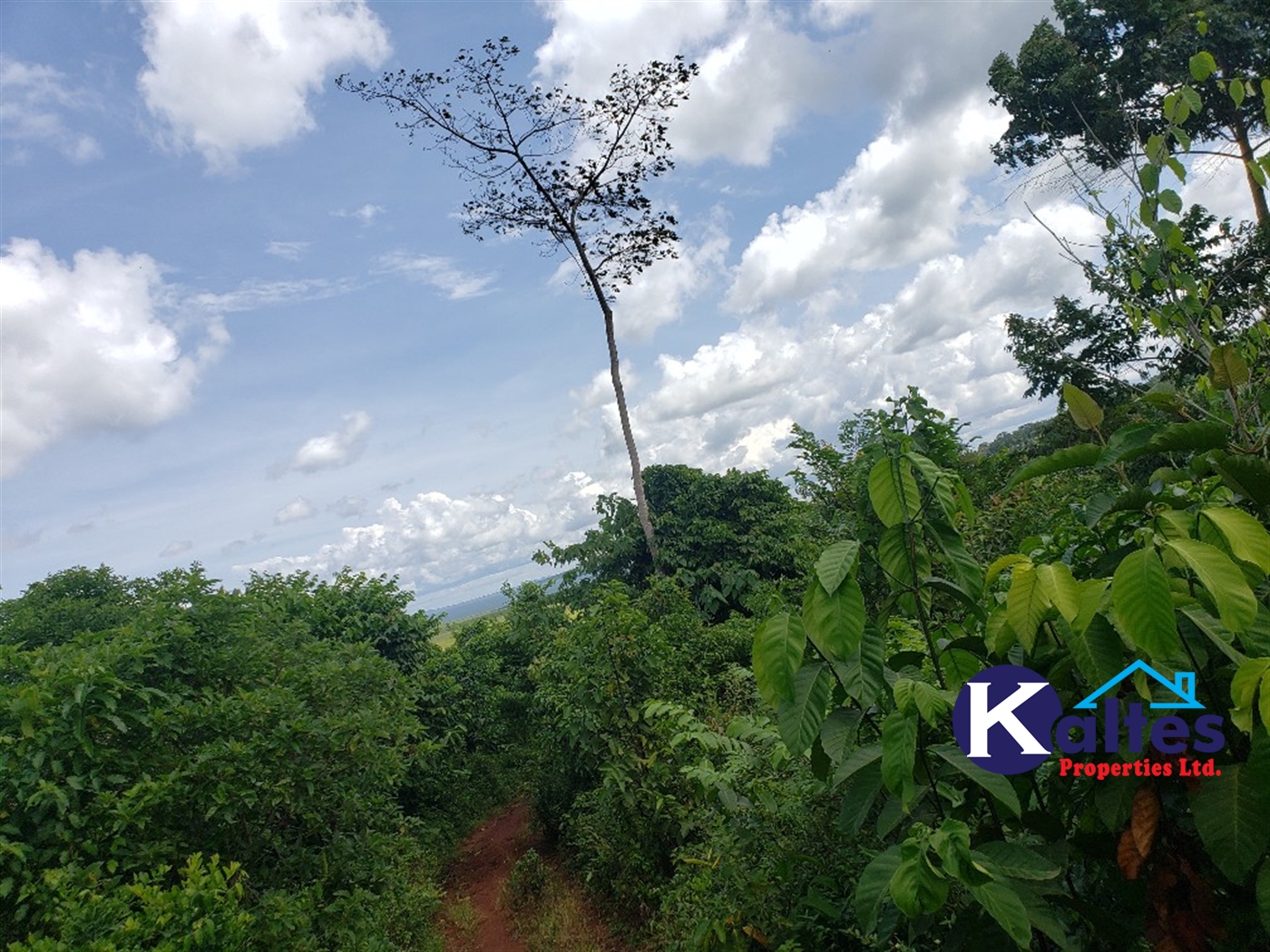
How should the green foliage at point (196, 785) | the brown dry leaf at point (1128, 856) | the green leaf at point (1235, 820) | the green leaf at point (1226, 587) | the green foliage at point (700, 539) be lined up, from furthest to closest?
the green foliage at point (700, 539), the green foliage at point (196, 785), the brown dry leaf at point (1128, 856), the green leaf at point (1235, 820), the green leaf at point (1226, 587)

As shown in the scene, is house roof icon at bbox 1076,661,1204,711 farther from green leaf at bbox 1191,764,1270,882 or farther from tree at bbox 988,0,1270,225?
tree at bbox 988,0,1270,225

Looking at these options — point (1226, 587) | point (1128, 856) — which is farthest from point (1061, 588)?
point (1128, 856)

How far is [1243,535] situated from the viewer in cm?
117

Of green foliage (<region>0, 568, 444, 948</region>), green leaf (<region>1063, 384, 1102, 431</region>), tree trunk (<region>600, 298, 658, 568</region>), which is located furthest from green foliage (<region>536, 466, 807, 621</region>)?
green leaf (<region>1063, 384, 1102, 431</region>)

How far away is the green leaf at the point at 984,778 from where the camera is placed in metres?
1.36

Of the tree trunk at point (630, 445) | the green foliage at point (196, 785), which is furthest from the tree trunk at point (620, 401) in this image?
the green foliage at point (196, 785)

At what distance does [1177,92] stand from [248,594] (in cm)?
638

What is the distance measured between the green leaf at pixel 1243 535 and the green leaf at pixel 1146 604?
12cm

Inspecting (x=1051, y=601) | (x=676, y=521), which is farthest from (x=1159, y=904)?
(x=676, y=521)

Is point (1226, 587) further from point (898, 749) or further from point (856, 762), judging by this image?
point (856, 762)

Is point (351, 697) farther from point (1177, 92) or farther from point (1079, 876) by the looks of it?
point (1177, 92)

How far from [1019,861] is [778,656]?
558 millimetres

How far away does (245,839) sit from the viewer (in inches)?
184

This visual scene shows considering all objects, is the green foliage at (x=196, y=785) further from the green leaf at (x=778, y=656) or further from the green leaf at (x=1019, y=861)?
the green leaf at (x=1019, y=861)
